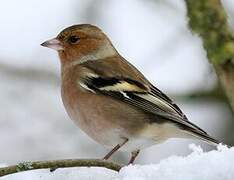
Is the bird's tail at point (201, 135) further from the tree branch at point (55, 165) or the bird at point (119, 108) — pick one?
the tree branch at point (55, 165)

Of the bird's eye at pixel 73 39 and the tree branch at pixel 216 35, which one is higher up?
the tree branch at pixel 216 35

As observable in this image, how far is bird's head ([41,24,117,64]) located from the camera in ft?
14.1

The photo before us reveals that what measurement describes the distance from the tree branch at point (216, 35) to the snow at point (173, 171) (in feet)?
3.38

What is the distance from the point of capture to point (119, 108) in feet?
12.5

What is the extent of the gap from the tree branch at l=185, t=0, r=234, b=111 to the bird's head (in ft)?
2.90

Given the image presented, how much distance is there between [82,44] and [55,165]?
2174 millimetres

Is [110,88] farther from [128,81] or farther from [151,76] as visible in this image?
[151,76]

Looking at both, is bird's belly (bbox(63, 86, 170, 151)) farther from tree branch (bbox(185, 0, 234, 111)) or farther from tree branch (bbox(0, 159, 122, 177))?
tree branch (bbox(0, 159, 122, 177))

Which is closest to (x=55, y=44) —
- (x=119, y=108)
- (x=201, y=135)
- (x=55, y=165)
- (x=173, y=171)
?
(x=119, y=108)

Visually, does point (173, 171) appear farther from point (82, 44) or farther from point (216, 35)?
point (82, 44)

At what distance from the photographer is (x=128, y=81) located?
390 cm

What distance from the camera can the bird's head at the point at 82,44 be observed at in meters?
4.30

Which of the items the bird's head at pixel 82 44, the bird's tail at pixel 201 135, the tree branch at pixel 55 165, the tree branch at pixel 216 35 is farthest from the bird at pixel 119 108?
the tree branch at pixel 55 165

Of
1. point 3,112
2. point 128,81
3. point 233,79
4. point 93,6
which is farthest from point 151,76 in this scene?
point 233,79
